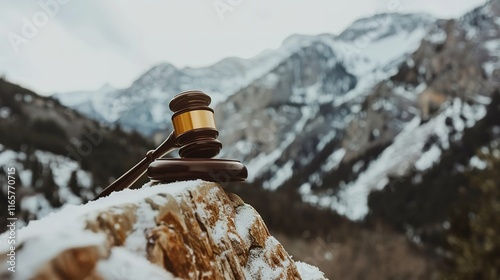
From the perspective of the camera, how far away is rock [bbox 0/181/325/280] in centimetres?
192

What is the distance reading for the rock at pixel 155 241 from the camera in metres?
1.92

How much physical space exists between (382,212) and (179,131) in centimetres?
12113

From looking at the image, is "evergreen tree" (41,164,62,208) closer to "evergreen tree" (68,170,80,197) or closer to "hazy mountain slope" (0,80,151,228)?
"hazy mountain slope" (0,80,151,228)

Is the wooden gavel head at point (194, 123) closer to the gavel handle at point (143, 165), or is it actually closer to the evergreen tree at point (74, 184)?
the gavel handle at point (143, 165)

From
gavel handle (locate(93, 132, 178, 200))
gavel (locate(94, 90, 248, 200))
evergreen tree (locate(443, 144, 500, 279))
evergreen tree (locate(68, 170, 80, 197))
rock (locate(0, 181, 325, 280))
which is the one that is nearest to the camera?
rock (locate(0, 181, 325, 280))

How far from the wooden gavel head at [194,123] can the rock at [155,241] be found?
0.91 feet

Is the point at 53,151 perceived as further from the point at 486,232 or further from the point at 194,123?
the point at 194,123

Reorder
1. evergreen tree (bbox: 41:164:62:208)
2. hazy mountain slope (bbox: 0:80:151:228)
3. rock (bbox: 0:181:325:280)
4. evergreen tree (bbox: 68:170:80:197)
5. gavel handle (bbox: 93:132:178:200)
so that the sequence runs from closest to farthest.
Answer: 1. rock (bbox: 0:181:325:280)
2. gavel handle (bbox: 93:132:178:200)
3. evergreen tree (bbox: 41:164:62:208)
4. hazy mountain slope (bbox: 0:80:151:228)
5. evergreen tree (bbox: 68:170:80:197)

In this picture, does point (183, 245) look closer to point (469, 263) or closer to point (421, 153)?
point (469, 263)

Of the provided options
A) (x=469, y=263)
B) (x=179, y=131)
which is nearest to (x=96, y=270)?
(x=179, y=131)

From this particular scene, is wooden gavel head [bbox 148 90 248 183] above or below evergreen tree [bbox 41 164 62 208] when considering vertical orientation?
below

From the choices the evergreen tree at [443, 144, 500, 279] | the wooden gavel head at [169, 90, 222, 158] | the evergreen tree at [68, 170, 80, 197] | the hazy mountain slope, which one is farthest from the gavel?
the evergreen tree at [68, 170, 80, 197]

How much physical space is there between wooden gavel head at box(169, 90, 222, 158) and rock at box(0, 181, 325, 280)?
28 cm

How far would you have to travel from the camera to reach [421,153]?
13812 centimetres
